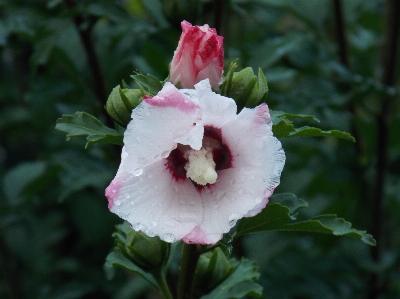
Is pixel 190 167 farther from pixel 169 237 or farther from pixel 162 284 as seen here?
pixel 162 284

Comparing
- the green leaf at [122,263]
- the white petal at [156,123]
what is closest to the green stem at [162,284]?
the green leaf at [122,263]

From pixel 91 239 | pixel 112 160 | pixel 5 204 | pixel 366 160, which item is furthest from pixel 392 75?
pixel 5 204

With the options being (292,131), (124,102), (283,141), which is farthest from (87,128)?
(283,141)

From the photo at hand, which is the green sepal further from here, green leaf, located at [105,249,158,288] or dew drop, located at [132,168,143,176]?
green leaf, located at [105,249,158,288]

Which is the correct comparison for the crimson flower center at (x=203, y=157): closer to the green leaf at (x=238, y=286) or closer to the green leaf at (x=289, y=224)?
the green leaf at (x=289, y=224)

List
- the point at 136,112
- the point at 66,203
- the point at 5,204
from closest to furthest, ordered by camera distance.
→ the point at 136,112 → the point at 5,204 → the point at 66,203

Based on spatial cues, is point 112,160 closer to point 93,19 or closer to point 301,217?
point 93,19

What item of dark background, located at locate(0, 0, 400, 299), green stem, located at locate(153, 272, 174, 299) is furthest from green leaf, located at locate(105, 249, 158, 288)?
dark background, located at locate(0, 0, 400, 299)
